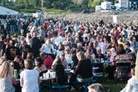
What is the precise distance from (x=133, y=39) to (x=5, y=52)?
222 inches

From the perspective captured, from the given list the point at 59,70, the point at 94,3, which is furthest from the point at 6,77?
the point at 94,3

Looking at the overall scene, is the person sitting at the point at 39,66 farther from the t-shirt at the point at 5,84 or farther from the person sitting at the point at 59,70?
the t-shirt at the point at 5,84

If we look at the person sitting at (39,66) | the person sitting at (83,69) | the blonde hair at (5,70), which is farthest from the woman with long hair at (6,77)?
the person sitting at (83,69)

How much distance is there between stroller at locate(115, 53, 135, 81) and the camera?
11594mm

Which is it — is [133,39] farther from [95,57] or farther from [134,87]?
[134,87]

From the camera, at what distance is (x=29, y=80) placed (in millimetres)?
8414

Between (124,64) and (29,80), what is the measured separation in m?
4.25

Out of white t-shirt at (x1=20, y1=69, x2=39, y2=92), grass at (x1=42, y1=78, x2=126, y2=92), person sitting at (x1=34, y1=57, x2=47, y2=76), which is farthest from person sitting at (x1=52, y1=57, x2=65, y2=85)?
white t-shirt at (x1=20, y1=69, x2=39, y2=92)

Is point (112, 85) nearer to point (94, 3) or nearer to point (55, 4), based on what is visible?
point (55, 4)

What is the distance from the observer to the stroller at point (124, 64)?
456 inches

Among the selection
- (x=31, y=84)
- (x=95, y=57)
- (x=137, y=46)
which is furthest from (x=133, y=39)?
(x=31, y=84)

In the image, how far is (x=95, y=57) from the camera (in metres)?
12.8

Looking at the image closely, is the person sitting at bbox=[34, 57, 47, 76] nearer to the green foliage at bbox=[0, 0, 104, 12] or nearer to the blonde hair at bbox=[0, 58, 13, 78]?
the blonde hair at bbox=[0, 58, 13, 78]

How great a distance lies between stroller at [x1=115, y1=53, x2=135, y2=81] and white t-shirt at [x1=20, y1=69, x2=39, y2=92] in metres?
3.95
